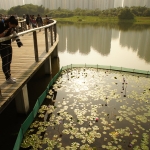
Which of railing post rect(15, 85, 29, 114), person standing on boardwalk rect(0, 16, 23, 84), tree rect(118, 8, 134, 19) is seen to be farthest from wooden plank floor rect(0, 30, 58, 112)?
tree rect(118, 8, 134, 19)

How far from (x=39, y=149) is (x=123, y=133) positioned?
256 centimetres

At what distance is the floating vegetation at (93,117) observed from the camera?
15.4 ft

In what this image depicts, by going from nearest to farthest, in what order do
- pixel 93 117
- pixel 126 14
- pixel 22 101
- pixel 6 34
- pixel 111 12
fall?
pixel 6 34, pixel 22 101, pixel 93 117, pixel 126 14, pixel 111 12

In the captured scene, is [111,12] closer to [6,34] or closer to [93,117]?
[93,117]

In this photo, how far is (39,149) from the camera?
4.46m

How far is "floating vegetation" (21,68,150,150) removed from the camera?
185 inches

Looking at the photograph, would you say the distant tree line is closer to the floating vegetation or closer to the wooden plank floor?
the floating vegetation

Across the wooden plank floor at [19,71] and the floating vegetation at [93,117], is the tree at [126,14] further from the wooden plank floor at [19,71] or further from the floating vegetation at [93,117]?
the wooden plank floor at [19,71]

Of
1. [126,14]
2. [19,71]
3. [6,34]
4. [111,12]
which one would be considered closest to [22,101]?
[19,71]

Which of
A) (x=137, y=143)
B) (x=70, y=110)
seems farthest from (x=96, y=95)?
(x=137, y=143)

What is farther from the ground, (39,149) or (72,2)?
(72,2)

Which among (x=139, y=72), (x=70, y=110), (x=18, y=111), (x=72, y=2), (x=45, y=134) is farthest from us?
(x=72, y=2)

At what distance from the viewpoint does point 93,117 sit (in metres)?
5.82

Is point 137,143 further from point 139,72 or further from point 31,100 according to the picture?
point 139,72
